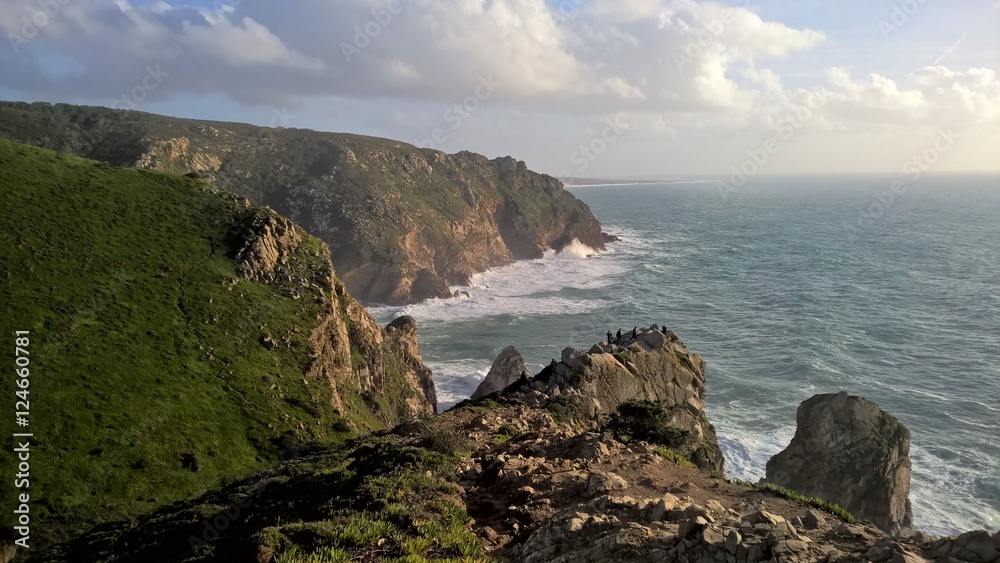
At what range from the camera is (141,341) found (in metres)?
38.5

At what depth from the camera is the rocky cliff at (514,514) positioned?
1059 centimetres

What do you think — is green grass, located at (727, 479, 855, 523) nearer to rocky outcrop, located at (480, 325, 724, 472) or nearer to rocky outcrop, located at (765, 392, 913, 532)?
rocky outcrop, located at (480, 325, 724, 472)

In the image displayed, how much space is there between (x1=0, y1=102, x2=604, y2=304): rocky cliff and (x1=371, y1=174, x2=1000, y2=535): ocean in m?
9.08

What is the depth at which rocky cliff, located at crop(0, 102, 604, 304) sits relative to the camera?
101m

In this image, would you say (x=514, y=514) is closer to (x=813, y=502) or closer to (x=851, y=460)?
(x=813, y=502)

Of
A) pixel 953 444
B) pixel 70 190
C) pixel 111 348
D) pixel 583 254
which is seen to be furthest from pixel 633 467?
pixel 583 254

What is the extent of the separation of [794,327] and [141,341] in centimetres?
8267

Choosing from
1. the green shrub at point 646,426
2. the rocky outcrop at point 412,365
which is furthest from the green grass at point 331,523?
the rocky outcrop at point 412,365

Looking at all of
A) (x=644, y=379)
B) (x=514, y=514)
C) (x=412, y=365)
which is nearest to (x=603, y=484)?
(x=514, y=514)

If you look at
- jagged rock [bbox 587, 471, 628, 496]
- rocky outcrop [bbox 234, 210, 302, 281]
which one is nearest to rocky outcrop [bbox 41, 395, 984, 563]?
jagged rock [bbox 587, 471, 628, 496]

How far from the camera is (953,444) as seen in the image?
46531mm

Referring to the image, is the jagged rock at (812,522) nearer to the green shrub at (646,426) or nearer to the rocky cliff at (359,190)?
the green shrub at (646,426)

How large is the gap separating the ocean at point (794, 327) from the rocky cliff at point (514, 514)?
27.9m

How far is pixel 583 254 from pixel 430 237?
5144cm
